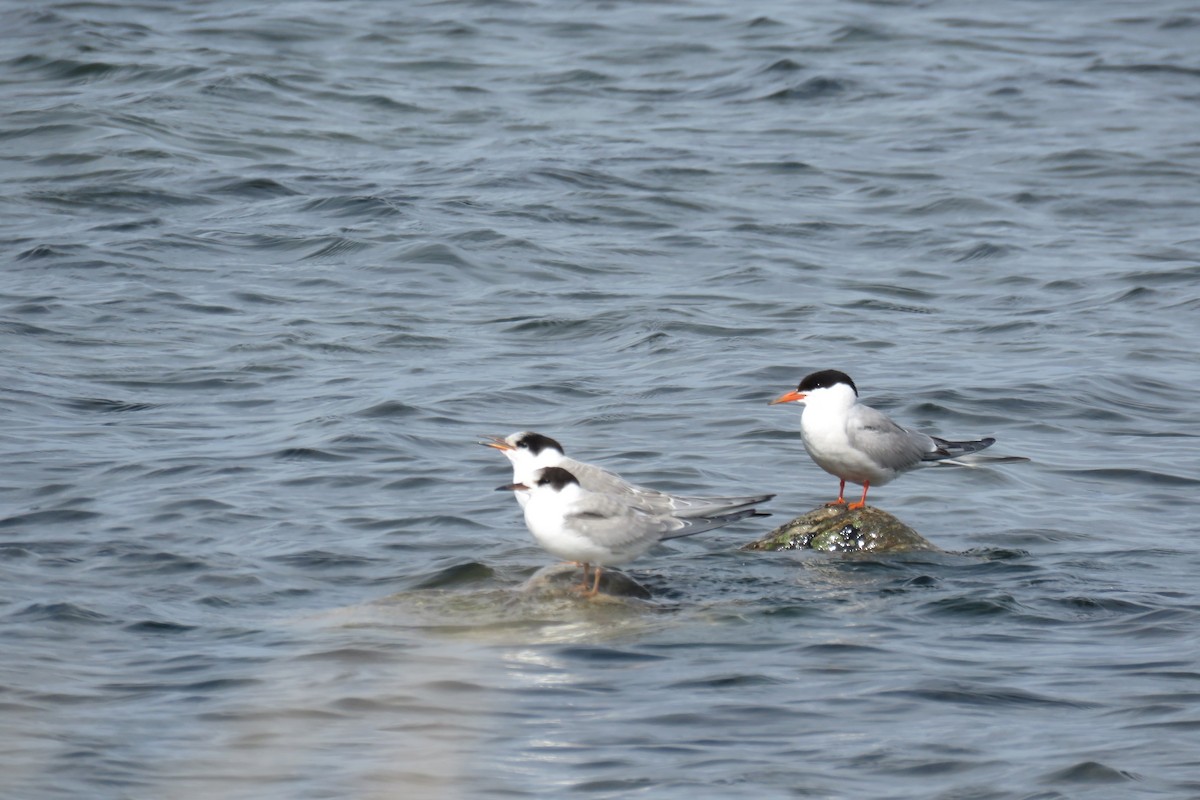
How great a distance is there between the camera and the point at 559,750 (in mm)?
6781

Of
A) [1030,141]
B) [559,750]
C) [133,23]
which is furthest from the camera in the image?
[133,23]

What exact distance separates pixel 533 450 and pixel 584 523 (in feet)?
2.97

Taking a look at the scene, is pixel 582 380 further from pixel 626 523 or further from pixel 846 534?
pixel 626 523

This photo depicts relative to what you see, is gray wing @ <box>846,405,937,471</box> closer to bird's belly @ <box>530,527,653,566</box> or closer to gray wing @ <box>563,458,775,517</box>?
gray wing @ <box>563,458,775,517</box>

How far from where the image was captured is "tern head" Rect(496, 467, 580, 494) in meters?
8.52

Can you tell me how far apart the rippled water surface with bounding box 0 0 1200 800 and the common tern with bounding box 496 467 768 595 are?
318 millimetres

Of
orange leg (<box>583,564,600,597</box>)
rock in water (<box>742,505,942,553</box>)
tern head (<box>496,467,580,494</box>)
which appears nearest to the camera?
tern head (<box>496,467,580,494</box>)

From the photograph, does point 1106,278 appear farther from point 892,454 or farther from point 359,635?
point 359,635

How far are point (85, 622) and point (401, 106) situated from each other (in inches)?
544

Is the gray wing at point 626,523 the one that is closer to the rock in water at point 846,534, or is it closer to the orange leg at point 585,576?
the orange leg at point 585,576

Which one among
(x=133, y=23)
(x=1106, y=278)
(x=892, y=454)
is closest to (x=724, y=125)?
(x=1106, y=278)

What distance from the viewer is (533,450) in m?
9.18

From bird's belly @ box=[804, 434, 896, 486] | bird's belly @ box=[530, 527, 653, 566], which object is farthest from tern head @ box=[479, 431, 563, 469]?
bird's belly @ box=[804, 434, 896, 486]

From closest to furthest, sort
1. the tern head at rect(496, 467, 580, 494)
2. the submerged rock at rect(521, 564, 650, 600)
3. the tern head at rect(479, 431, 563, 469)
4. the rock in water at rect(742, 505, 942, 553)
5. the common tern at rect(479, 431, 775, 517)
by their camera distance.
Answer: the tern head at rect(496, 467, 580, 494), the submerged rock at rect(521, 564, 650, 600), the common tern at rect(479, 431, 775, 517), the tern head at rect(479, 431, 563, 469), the rock in water at rect(742, 505, 942, 553)
